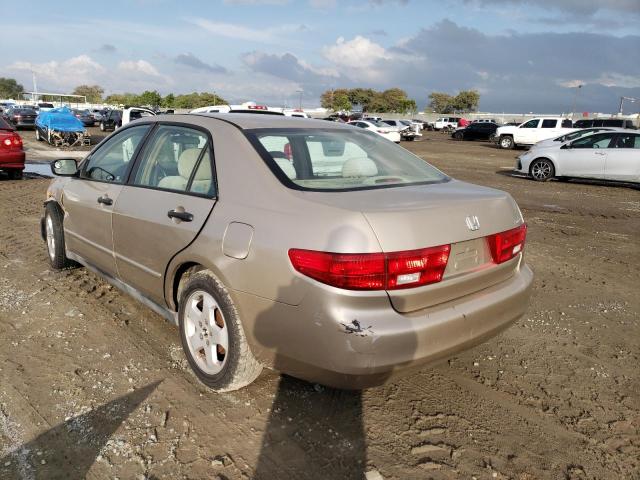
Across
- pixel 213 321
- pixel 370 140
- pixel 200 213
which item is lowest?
pixel 213 321

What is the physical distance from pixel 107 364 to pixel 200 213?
4.15 ft

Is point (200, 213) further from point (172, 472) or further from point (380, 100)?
point (380, 100)

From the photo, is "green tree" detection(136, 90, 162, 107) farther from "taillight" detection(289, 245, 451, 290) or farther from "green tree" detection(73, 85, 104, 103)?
"taillight" detection(289, 245, 451, 290)

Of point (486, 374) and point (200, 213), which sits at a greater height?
point (200, 213)

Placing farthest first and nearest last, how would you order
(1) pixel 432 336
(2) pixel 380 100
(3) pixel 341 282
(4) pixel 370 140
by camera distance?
(2) pixel 380 100, (4) pixel 370 140, (1) pixel 432 336, (3) pixel 341 282

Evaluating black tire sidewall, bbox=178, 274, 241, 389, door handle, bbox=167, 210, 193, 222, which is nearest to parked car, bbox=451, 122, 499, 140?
door handle, bbox=167, 210, 193, 222

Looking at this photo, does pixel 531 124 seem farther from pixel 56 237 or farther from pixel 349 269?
pixel 349 269

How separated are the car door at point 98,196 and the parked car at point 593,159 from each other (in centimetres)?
1262

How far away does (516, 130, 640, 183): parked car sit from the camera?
41.5ft

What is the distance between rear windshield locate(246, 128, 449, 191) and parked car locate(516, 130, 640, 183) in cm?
1142

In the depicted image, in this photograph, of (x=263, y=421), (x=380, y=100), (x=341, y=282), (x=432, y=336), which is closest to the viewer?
(x=341, y=282)

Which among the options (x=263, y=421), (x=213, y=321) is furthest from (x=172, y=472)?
(x=213, y=321)

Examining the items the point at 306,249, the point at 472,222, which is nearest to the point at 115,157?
the point at 306,249

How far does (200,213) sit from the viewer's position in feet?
9.45
